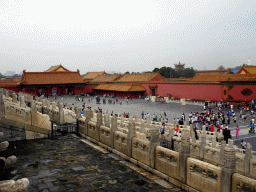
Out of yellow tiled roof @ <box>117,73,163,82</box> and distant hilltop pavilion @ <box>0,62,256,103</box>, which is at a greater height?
yellow tiled roof @ <box>117,73,163,82</box>

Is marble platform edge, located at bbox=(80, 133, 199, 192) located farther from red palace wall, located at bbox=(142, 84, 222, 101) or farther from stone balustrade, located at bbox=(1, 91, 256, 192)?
red palace wall, located at bbox=(142, 84, 222, 101)

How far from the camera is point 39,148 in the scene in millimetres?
9938

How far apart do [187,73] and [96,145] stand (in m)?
77.8

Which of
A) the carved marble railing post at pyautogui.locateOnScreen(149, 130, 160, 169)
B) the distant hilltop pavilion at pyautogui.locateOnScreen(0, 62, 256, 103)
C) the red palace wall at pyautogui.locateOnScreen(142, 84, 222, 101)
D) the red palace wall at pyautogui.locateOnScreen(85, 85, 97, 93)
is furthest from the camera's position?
the red palace wall at pyautogui.locateOnScreen(85, 85, 97, 93)

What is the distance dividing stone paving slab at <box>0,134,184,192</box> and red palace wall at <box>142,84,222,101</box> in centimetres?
3187

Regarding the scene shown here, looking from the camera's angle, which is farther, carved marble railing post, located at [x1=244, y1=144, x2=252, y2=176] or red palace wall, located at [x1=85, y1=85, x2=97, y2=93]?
red palace wall, located at [x1=85, y1=85, x2=97, y2=93]

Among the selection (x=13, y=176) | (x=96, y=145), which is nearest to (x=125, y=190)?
(x=13, y=176)

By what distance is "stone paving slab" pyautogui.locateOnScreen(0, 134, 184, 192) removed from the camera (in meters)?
6.51

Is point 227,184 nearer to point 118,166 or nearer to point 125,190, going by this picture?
point 125,190

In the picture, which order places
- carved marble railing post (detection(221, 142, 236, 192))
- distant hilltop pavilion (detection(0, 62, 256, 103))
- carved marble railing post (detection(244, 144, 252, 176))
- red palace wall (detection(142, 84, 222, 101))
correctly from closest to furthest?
carved marble railing post (detection(221, 142, 236, 192)), carved marble railing post (detection(244, 144, 252, 176)), distant hilltop pavilion (detection(0, 62, 256, 103)), red palace wall (detection(142, 84, 222, 101))

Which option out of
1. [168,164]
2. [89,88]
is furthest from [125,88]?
[168,164]

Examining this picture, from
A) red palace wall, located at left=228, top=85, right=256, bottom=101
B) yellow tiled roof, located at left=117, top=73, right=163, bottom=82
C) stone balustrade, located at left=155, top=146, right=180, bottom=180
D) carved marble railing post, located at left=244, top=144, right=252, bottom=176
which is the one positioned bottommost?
carved marble railing post, located at left=244, top=144, right=252, bottom=176

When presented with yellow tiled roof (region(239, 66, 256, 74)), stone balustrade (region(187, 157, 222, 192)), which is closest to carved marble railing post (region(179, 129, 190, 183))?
stone balustrade (region(187, 157, 222, 192))

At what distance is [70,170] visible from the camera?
769 cm
